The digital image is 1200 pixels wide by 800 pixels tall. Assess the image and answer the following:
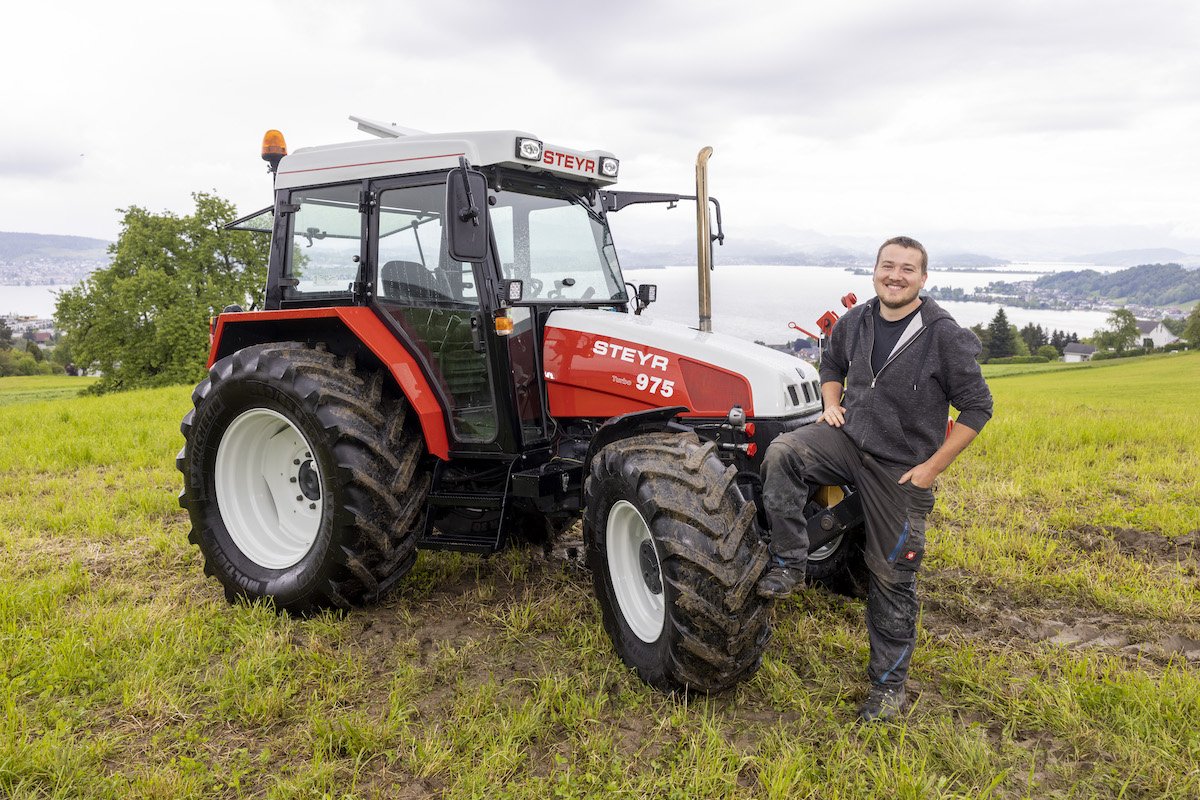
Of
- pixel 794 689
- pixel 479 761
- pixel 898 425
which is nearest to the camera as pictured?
pixel 479 761

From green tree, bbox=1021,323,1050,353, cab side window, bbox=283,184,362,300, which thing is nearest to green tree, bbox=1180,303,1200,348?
green tree, bbox=1021,323,1050,353

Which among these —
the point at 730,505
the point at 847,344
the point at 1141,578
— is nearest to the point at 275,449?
the point at 730,505

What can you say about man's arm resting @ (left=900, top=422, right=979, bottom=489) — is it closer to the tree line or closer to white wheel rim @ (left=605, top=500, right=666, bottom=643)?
white wheel rim @ (left=605, top=500, right=666, bottom=643)

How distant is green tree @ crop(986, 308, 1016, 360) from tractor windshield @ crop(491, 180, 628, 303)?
53.3 metres

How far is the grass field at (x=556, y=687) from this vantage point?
271 cm

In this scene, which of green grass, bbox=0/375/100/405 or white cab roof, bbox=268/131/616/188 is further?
green grass, bbox=0/375/100/405

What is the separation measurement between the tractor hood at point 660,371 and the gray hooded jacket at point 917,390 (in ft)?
1.56

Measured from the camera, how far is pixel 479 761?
285 centimetres

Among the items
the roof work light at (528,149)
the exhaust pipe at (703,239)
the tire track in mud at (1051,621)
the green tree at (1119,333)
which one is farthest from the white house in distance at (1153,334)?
the roof work light at (528,149)

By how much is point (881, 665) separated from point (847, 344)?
4.25 feet

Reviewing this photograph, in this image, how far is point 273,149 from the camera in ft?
A: 15.2

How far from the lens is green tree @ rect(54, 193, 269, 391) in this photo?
25.2 m

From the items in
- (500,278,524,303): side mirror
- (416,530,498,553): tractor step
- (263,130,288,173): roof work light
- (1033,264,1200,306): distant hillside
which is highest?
(1033,264,1200,306): distant hillside

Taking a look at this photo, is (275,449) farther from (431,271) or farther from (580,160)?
(580,160)
